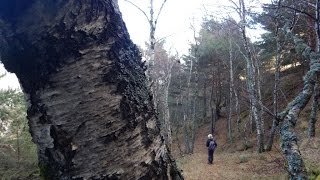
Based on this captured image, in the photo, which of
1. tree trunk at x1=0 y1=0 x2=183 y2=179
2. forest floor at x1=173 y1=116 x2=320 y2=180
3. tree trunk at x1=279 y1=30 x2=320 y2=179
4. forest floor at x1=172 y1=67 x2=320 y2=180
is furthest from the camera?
forest floor at x1=172 y1=67 x2=320 y2=180

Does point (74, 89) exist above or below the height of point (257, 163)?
above

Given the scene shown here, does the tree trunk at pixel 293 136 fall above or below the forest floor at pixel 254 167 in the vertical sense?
above

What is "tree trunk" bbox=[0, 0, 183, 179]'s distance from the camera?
1.06 meters

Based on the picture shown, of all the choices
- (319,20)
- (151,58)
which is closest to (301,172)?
(319,20)

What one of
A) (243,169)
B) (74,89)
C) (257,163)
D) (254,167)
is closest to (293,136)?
(74,89)

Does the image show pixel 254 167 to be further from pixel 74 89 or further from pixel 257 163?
→ pixel 74 89

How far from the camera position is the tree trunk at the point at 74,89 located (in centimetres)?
106

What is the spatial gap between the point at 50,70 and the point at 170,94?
119ft

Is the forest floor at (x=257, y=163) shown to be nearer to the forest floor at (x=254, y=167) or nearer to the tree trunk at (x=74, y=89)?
the forest floor at (x=254, y=167)

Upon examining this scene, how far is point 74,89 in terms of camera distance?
1073 mm

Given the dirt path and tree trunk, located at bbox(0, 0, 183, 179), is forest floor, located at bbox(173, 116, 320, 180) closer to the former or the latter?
the dirt path

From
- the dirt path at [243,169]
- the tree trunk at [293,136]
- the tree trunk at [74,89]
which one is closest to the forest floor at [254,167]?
the dirt path at [243,169]

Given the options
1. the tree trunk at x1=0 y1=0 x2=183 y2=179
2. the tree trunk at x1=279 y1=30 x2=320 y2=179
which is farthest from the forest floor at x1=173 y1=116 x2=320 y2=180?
the tree trunk at x1=0 y1=0 x2=183 y2=179

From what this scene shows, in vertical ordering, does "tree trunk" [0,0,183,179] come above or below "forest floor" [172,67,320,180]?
above
